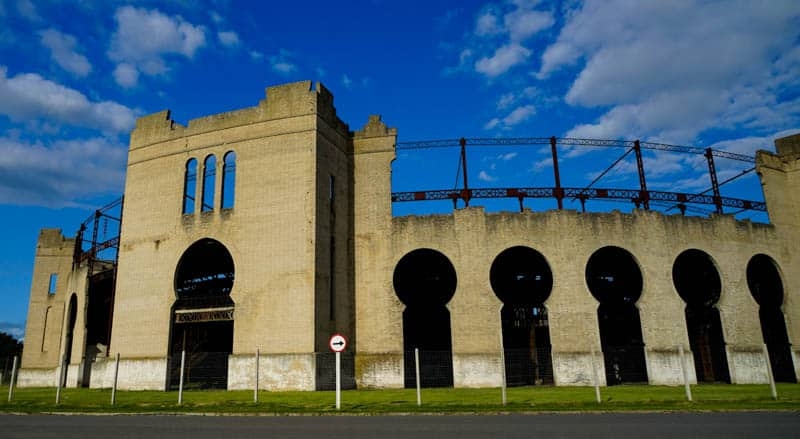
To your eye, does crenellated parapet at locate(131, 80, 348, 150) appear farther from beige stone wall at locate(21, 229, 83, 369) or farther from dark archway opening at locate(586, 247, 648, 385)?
dark archway opening at locate(586, 247, 648, 385)

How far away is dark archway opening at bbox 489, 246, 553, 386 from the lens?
106 feet

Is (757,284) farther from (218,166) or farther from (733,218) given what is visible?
(218,166)

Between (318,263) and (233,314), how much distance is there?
16.6ft

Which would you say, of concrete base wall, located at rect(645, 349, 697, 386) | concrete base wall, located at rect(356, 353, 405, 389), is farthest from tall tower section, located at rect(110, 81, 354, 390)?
concrete base wall, located at rect(645, 349, 697, 386)

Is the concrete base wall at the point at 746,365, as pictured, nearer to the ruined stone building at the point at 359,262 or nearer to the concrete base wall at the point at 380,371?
the ruined stone building at the point at 359,262

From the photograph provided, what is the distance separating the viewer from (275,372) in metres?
24.7

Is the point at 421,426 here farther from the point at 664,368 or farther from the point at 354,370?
the point at 664,368

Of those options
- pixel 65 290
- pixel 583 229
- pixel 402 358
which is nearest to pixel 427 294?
pixel 402 358

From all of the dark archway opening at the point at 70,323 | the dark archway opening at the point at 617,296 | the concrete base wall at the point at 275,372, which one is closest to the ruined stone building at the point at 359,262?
the concrete base wall at the point at 275,372

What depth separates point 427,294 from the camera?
36531 mm

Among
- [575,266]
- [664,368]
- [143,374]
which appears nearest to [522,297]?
[575,266]

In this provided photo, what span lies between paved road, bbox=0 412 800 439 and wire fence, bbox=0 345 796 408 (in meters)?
8.50

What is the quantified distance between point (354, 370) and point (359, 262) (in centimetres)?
553

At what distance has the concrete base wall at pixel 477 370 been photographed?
26.2 meters
